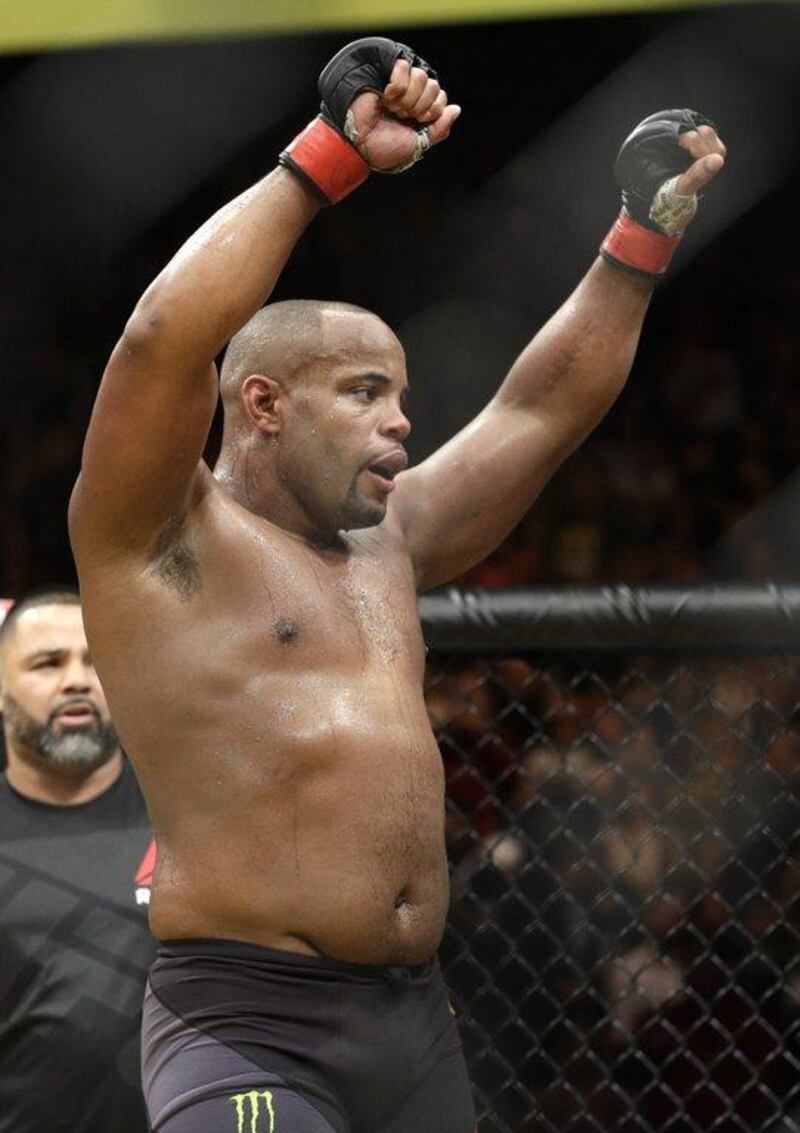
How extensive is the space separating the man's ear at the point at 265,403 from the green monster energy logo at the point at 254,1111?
71 cm

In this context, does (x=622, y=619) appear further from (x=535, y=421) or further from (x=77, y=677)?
(x=77, y=677)

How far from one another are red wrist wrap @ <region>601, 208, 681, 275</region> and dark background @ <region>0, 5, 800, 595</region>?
1539 millimetres

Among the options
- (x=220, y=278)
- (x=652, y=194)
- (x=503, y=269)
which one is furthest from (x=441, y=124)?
(x=503, y=269)

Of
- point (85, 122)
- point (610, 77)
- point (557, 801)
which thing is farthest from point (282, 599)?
point (610, 77)

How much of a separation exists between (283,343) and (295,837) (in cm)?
56

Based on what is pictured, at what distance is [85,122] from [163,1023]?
220 centimetres

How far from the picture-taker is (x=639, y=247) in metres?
2.21

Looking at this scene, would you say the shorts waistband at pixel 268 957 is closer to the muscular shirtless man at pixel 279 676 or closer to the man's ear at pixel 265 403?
the muscular shirtless man at pixel 279 676

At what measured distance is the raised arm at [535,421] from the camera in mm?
2246

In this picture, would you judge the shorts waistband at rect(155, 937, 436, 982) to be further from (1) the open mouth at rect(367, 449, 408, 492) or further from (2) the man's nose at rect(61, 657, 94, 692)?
(2) the man's nose at rect(61, 657, 94, 692)

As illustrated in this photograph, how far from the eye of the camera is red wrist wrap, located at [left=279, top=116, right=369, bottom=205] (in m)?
1.84

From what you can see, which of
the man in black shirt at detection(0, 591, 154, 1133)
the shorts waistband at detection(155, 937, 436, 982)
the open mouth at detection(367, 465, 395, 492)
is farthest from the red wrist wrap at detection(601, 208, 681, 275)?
the man in black shirt at detection(0, 591, 154, 1133)

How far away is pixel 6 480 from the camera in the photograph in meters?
4.33

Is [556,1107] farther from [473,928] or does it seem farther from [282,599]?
[282,599]
